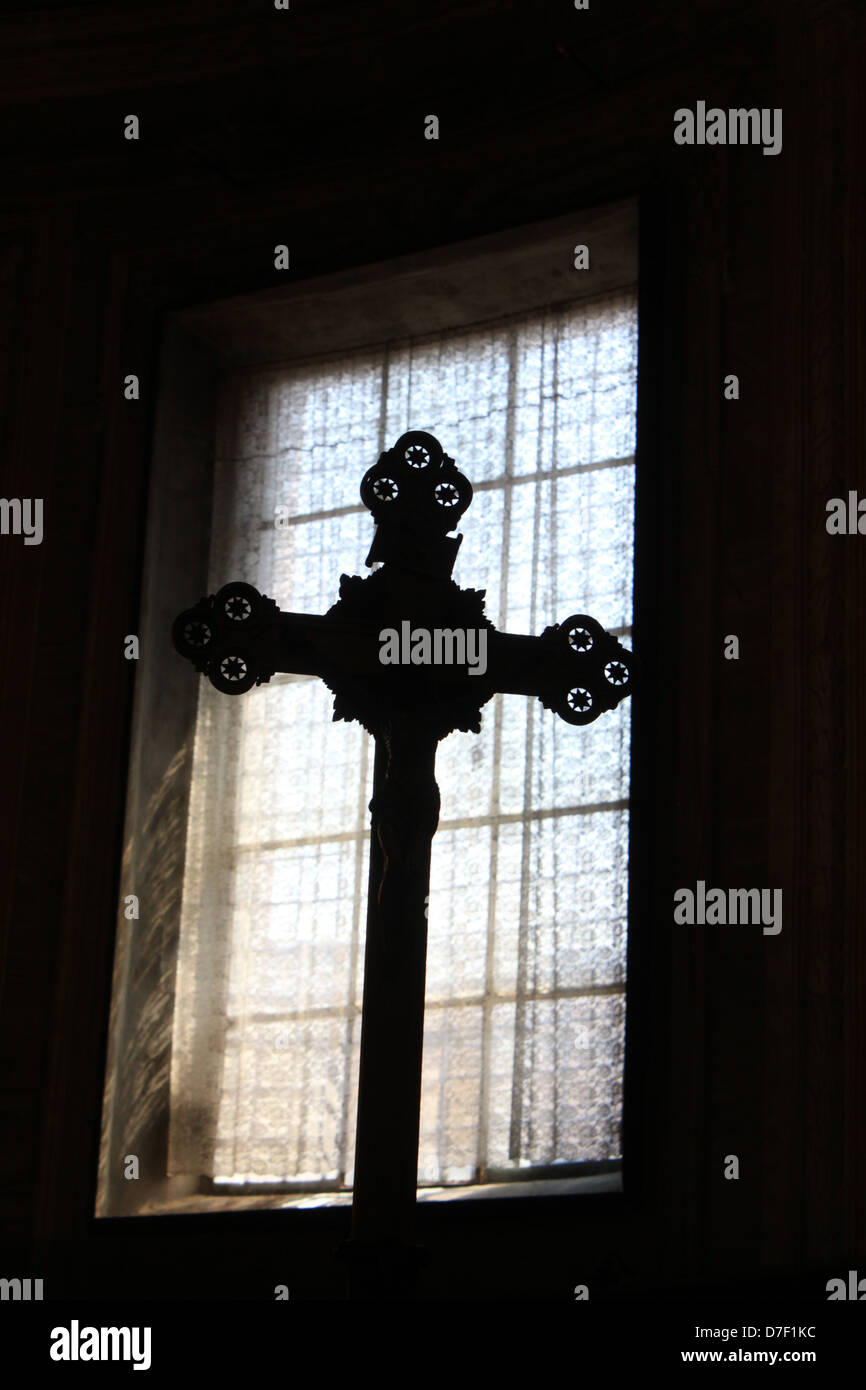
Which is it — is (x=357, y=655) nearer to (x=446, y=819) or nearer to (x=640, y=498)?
(x=640, y=498)

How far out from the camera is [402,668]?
4.30m

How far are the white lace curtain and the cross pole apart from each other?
1.89 meters

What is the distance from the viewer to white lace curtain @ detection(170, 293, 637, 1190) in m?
6.18

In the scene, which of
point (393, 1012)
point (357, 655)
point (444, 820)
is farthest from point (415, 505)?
point (444, 820)

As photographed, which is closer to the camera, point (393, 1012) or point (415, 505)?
point (393, 1012)

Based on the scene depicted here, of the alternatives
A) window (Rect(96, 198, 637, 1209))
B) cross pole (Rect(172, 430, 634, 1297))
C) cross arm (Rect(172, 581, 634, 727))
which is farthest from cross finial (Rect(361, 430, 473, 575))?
window (Rect(96, 198, 637, 1209))

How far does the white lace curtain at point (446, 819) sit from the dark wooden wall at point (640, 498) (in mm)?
321

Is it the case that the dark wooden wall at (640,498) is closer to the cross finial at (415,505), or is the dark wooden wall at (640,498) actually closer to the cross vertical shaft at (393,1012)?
the cross vertical shaft at (393,1012)

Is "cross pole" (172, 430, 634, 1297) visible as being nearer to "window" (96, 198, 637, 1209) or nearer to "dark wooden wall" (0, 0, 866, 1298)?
"dark wooden wall" (0, 0, 866, 1298)

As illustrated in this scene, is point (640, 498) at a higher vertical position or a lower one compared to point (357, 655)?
higher

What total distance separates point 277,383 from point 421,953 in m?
3.70

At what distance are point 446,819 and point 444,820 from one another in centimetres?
2

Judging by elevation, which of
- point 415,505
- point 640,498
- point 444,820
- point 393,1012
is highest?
point 640,498

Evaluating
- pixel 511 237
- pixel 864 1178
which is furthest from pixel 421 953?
pixel 511 237
